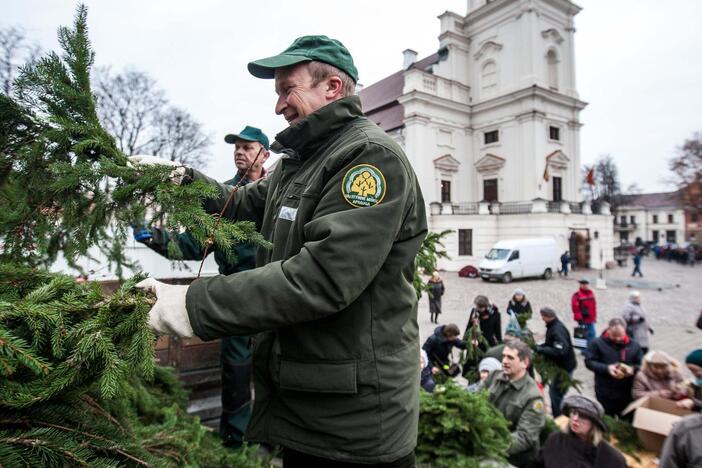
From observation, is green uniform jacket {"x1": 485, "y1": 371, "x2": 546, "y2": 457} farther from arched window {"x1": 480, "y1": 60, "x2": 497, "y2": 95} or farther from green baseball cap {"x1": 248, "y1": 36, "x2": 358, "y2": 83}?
arched window {"x1": 480, "y1": 60, "x2": 497, "y2": 95}

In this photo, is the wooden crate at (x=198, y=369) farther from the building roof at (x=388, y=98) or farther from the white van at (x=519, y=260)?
the building roof at (x=388, y=98)

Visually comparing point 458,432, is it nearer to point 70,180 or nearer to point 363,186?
point 363,186

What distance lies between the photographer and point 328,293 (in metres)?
1.25

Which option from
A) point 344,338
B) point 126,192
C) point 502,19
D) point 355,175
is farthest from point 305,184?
point 502,19

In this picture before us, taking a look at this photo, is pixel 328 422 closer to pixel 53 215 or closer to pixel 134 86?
pixel 53 215

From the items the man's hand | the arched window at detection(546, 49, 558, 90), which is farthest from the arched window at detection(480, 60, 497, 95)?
the man's hand

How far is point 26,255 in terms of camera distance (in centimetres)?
191

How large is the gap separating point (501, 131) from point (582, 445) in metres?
29.5

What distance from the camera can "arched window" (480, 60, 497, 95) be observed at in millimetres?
30703

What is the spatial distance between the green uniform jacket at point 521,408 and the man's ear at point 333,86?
3341mm

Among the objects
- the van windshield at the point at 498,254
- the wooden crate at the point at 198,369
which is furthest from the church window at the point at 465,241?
the wooden crate at the point at 198,369

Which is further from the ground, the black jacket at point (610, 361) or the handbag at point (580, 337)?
the black jacket at point (610, 361)

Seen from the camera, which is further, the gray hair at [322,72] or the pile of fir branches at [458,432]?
the pile of fir branches at [458,432]

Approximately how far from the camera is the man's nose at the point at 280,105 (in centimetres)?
172
